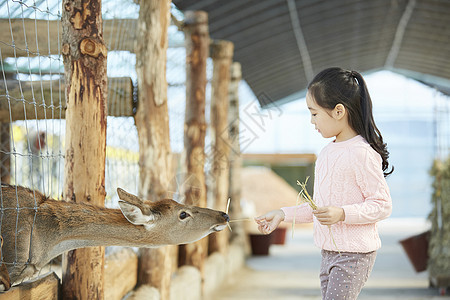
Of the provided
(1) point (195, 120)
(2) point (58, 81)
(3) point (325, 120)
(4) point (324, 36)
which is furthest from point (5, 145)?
(4) point (324, 36)

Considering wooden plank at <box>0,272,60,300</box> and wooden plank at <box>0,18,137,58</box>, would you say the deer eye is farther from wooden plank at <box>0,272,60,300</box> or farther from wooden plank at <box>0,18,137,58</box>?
wooden plank at <box>0,18,137,58</box>

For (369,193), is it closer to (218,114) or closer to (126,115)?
(126,115)

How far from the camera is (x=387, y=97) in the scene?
2141 cm

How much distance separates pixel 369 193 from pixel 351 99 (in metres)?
0.40

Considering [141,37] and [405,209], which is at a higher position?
[141,37]

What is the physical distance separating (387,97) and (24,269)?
20.2 m

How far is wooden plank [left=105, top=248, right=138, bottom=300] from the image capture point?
3.67m

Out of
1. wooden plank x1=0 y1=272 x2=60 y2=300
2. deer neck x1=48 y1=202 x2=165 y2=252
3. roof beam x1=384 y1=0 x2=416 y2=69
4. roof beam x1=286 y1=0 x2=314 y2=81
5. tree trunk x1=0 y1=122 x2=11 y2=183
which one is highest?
roof beam x1=384 y1=0 x2=416 y2=69

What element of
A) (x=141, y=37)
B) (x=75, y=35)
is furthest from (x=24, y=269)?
(x=141, y=37)

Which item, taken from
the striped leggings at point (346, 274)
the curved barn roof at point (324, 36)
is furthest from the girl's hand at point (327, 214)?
the curved barn roof at point (324, 36)

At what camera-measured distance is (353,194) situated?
237 cm

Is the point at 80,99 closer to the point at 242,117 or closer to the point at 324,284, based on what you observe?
the point at 324,284

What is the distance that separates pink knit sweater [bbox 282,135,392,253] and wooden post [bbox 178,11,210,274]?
354cm

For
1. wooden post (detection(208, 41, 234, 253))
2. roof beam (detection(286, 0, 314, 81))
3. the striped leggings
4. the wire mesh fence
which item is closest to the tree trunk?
the wire mesh fence
